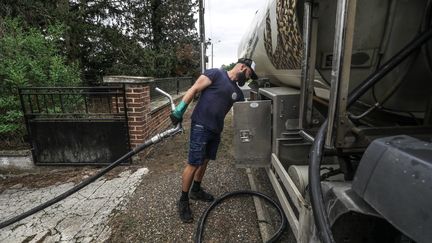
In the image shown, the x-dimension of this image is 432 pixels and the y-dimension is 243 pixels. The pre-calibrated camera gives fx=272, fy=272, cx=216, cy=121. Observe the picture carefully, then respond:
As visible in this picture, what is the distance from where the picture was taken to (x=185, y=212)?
3.01 m

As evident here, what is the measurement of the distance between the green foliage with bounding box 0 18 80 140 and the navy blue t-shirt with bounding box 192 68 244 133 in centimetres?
327

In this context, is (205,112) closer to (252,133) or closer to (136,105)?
(252,133)

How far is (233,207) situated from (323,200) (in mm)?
2060

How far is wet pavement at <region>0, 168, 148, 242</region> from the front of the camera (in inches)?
108

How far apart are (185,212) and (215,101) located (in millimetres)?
1270

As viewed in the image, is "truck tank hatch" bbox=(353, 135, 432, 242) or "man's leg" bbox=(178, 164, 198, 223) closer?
"truck tank hatch" bbox=(353, 135, 432, 242)

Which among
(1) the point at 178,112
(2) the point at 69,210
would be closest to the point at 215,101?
(1) the point at 178,112

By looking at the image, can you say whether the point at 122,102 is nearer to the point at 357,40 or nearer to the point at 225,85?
the point at 225,85

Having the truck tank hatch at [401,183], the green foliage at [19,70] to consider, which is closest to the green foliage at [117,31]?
the green foliage at [19,70]

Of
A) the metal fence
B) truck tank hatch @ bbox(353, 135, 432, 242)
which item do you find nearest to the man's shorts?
truck tank hatch @ bbox(353, 135, 432, 242)

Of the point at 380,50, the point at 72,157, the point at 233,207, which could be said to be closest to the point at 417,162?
the point at 380,50

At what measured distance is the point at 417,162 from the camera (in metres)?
0.88

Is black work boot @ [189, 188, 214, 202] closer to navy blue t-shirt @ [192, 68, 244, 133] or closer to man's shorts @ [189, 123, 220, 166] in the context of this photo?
man's shorts @ [189, 123, 220, 166]

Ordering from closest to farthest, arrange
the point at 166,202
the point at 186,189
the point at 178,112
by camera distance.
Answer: the point at 178,112, the point at 186,189, the point at 166,202
